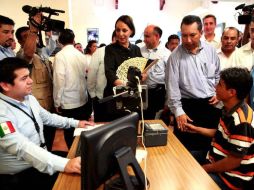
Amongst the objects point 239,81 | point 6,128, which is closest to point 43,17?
point 6,128

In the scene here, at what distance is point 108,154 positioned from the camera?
0.82 m

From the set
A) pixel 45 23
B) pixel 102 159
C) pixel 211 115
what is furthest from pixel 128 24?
pixel 102 159

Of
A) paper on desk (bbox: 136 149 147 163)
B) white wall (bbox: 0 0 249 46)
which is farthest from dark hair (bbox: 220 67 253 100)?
white wall (bbox: 0 0 249 46)

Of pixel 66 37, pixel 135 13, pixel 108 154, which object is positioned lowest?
pixel 108 154

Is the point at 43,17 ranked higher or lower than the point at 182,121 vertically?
higher

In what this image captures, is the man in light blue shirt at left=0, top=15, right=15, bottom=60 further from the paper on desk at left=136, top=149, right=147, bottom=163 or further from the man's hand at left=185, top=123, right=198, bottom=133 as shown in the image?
the man's hand at left=185, top=123, right=198, bottom=133

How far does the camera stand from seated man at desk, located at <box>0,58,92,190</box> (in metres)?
1.21

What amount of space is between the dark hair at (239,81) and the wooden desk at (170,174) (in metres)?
0.47

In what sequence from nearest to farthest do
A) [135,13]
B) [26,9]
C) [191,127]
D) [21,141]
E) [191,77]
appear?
[21,141], [191,127], [191,77], [26,9], [135,13]

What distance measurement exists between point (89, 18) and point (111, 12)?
0.64 meters

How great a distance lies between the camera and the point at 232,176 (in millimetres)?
1360

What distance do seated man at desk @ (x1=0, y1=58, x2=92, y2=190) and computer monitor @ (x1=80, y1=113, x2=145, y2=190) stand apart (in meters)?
0.36

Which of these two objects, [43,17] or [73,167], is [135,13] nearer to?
[43,17]

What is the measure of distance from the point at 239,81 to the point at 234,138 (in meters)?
0.32
